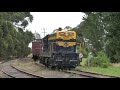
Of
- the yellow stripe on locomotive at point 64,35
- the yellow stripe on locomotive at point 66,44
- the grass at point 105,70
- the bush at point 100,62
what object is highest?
the yellow stripe on locomotive at point 64,35

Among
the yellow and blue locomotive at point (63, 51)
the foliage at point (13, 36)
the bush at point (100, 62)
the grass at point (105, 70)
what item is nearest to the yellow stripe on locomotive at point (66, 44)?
the yellow and blue locomotive at point (63, 51)

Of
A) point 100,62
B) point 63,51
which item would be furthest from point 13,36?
point 63,51

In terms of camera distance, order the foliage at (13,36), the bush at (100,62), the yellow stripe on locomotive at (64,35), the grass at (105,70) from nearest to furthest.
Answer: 1. the grass at (105,70)
2. the yellow stripe on locomotive at (64,35)
3. the bush at (100,62)
4. the foliage at (13,36)

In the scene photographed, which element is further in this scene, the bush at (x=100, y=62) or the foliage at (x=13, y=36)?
the foliage at (x=13, y=36)

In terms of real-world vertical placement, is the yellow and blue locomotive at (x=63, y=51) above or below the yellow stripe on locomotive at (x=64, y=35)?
below

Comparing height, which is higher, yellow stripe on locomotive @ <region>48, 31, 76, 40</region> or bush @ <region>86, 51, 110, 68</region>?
yellow stripe on locomotive @ <region>48, 31, 76, 40</region>

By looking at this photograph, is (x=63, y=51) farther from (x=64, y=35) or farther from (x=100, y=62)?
(x=100, y=62)

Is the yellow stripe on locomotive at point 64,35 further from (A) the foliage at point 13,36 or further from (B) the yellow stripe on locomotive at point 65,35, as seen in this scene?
(A) the foliage at point 13,36

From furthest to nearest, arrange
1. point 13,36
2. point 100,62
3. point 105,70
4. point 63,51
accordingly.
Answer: point 13,36 < point 100,62 < point 105,70 < point 63,51

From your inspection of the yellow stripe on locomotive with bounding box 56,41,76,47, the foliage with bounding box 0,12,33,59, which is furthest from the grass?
the foliage with bounding box 0,12,33,59

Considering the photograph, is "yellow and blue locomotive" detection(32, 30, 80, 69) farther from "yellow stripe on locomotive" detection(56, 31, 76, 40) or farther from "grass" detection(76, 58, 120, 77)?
"grass" detection(76, 58, 120, 77)

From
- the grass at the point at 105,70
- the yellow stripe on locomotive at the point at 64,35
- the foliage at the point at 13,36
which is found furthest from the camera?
the foliage at the point at 13,36

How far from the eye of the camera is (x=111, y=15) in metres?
24.9
